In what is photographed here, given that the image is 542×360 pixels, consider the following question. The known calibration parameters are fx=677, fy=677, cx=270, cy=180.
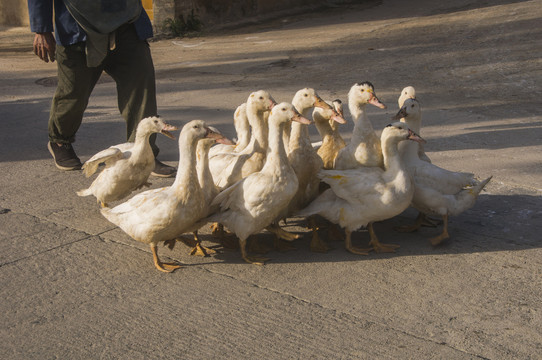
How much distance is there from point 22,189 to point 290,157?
253cm

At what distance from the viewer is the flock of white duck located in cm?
426

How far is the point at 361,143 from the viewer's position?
4738 millimetres

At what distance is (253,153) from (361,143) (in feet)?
2.49

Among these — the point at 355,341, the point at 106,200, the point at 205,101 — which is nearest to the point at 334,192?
the point at 355,341

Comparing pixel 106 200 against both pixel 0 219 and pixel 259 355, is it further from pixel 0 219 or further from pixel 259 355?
pixel 259 355

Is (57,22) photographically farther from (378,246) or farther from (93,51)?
(378,246)

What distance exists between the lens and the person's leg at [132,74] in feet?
19.3

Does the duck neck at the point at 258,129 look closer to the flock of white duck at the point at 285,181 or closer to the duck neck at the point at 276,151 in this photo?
the flock of white duck at the point at 285,181

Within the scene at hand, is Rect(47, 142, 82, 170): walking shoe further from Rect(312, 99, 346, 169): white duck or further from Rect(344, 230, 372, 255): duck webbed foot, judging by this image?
Rect(344, 230, 372, 255): duck webbed foot

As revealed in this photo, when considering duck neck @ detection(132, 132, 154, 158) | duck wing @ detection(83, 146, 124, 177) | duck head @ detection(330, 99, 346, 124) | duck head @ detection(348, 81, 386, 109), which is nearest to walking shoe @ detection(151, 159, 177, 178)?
duck wing @ detection(83, 146, 124, 177)

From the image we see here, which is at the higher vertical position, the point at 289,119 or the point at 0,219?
the point at 289,119

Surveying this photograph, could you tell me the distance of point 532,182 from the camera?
5.60 m

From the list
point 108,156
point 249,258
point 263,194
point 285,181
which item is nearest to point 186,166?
point 263,194

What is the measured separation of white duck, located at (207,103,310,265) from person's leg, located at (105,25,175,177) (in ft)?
5.80
